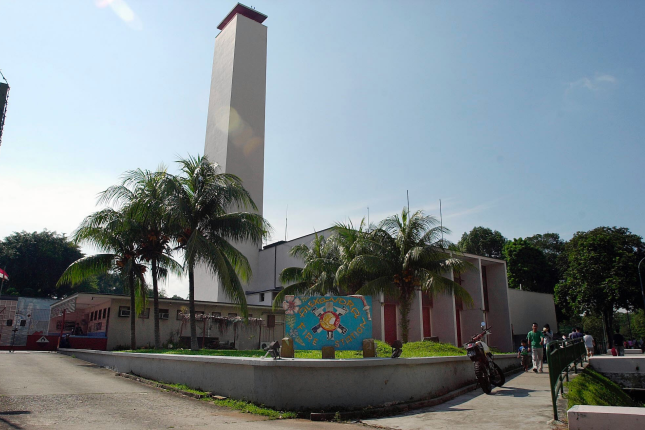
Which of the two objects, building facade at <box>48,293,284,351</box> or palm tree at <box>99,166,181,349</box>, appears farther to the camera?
building facade at <box>48,293,284,351</box>

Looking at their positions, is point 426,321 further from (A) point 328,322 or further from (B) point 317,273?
(A) point 328,322

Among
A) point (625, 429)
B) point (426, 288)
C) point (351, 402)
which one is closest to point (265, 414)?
point (351, 402)

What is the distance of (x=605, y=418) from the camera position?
5.50 m

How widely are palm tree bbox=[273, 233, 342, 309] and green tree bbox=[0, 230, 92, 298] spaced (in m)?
39.7

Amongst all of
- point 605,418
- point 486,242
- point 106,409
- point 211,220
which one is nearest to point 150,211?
point 211,220

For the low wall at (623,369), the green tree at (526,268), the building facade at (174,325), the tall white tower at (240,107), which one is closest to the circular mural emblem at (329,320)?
the low wall at (623,369)

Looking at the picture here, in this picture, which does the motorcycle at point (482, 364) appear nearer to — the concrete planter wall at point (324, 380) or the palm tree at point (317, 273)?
the concrete planter wall at point (324, 380)

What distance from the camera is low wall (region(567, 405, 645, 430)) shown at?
525 centimetres

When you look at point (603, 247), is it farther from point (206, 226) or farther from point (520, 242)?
point (206, 226)

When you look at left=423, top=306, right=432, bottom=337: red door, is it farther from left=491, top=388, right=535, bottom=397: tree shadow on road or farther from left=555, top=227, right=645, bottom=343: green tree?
left=491, top=388, right=535, bottom=397: tree shadow on road

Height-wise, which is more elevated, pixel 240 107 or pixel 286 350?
pixel 240 107

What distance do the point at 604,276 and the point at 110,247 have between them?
38796 millimetres

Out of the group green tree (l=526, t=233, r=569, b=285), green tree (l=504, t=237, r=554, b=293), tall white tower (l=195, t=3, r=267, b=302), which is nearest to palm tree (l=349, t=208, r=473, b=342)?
tall white tower (l=195, t=3, r=267, b=302)

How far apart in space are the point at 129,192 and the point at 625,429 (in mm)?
18930
